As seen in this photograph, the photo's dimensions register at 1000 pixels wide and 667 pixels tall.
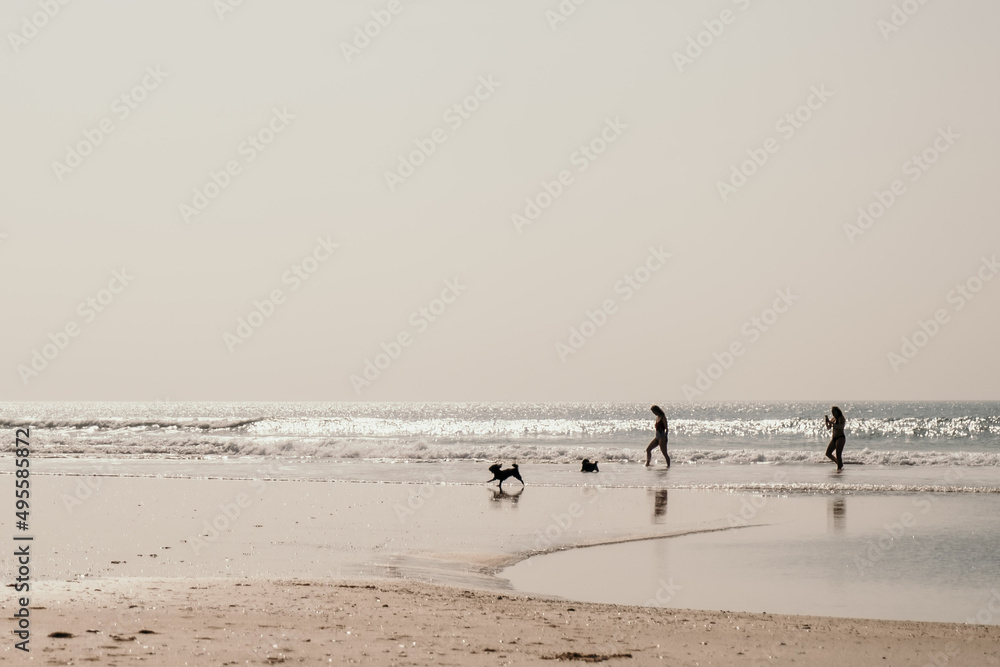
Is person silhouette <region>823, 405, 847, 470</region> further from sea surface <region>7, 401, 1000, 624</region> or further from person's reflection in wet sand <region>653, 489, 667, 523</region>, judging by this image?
person's reflection in wet sand <region>653, 489, 667, 523</region>

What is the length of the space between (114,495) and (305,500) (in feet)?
11.9

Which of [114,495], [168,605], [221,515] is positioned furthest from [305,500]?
[168,605]

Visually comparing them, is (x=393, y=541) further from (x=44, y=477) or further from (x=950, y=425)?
(x=950, y=425)

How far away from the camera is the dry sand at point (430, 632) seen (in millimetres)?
6371

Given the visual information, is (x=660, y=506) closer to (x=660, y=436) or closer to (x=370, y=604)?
(x=370, y=604)

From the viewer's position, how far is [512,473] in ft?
63.3

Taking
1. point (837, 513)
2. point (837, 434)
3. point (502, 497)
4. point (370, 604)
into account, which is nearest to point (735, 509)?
point (837, 513)

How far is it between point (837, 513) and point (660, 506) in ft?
9.37

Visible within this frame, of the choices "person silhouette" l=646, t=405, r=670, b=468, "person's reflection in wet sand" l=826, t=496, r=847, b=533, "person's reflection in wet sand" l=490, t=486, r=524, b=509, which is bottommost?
"person's reflection in wet sand" l=826, t=496, r=847, b=533

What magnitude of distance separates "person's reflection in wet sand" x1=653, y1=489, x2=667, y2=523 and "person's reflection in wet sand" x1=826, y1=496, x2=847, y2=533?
2454mm

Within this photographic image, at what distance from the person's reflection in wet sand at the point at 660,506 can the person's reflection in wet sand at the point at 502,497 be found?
245 cm

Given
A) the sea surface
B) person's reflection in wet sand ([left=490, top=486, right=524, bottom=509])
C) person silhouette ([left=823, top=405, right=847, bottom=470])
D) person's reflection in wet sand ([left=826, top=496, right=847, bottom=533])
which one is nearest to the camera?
the sea surface

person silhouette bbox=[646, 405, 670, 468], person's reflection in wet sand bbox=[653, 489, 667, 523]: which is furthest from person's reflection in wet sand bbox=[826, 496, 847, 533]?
person silhouette bbox=[646, 405, 670, 468]

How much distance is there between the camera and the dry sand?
637 centimetres
